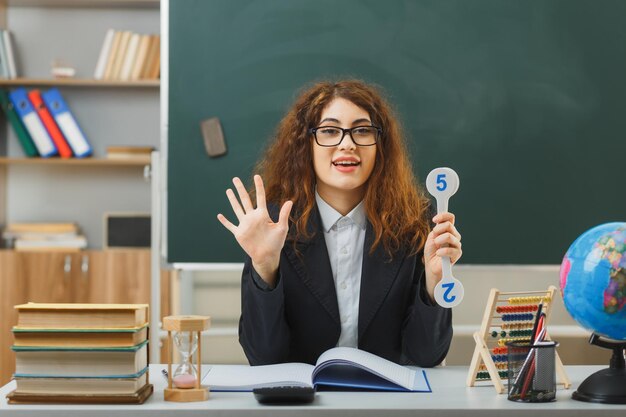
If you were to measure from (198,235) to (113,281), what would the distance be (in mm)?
833

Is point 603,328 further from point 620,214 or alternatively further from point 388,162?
point 620,214

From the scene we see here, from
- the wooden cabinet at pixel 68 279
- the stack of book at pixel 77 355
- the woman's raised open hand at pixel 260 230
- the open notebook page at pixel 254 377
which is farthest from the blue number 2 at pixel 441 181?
the wooden cabinet at pixel 68 279

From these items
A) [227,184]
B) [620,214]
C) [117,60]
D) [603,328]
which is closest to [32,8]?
[117,60]

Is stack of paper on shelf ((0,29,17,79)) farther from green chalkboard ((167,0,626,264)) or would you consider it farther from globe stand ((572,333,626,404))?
globe stand ((572,333,626,404))

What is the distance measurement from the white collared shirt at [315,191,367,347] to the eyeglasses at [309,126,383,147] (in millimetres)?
161

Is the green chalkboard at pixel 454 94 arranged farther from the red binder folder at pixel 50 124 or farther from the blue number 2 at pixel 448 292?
the blue number 2 at pixel 448 292

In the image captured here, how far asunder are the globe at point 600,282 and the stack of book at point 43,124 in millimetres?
3397

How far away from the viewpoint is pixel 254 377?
155 centimetres

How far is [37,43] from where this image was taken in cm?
459

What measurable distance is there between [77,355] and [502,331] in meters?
0.82

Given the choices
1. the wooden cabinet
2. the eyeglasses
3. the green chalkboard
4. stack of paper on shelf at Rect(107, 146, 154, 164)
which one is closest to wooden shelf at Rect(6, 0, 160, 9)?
stack of paper on shelf at Rect(107, 146, 154, 164)

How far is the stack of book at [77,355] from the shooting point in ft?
4.53

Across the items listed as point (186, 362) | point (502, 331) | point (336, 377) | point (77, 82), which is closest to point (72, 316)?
point (186, 362)

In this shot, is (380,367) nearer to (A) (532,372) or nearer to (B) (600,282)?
(A) (532,372)
